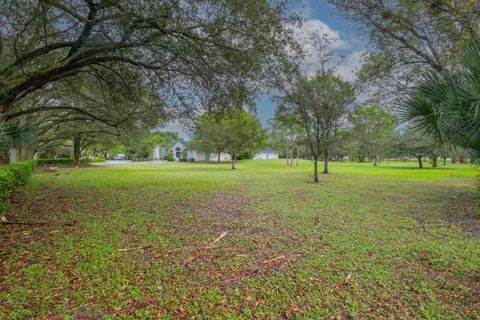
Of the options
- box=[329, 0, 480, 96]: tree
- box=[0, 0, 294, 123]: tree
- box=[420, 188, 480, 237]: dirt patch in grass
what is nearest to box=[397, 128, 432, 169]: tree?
box=[420, 188, 480, 237]: dirt patch in grass

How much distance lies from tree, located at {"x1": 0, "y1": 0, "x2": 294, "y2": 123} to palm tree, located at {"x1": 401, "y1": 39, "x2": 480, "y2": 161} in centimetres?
322

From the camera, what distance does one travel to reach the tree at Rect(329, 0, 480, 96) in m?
6.54

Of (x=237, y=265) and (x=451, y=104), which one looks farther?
(x=451, y=104)

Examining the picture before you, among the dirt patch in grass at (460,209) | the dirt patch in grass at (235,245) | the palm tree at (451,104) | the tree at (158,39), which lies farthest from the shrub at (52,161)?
the dirt patch in grass at (460,209)

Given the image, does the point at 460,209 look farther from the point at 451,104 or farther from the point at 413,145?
the point at 413,145

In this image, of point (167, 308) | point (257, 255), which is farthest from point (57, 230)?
point (257, 255)

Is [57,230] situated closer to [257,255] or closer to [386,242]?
[257,255]

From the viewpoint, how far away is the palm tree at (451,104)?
3727mm

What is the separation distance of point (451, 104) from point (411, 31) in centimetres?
543

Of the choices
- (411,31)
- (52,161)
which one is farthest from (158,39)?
(52,161)

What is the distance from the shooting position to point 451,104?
405 centimetres

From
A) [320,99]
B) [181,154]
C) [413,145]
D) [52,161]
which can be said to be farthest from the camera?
[181,154]

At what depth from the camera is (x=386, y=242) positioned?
4305 mm

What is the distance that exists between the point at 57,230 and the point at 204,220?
2.91 metres
